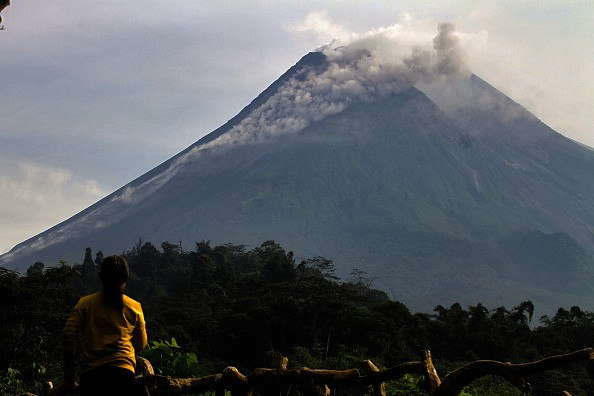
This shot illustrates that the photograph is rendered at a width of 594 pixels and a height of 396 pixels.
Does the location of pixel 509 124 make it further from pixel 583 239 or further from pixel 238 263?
pixel 238 263

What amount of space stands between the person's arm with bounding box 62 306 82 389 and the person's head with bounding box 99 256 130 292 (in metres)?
0.21

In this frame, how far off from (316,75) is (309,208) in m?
51.6

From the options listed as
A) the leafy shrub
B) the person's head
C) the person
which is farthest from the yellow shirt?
the leafy shrub

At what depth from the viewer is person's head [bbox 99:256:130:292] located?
3.56 m

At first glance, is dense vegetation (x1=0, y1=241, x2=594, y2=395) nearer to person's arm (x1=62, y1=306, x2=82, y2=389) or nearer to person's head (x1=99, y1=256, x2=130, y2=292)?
person's arm (x1=62, y1=306, x2=82, y2=389)

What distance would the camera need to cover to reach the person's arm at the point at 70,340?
3.65 meters

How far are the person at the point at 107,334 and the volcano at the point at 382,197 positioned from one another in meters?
110

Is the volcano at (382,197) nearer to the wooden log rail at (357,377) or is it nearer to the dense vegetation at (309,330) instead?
the dense vegetation at (309,330)

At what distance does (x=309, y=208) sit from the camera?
155250 millimetres

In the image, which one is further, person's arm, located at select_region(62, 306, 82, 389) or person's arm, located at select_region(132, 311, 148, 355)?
person's arm, located at select_region(132, 311, 148, 355)

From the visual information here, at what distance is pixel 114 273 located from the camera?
3.57m

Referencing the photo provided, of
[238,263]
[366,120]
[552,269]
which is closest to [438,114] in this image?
[366,120]

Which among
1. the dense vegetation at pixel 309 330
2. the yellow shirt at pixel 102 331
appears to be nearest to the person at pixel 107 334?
the yellow shirt at pixel 102 331

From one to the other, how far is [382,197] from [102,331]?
501 ft
